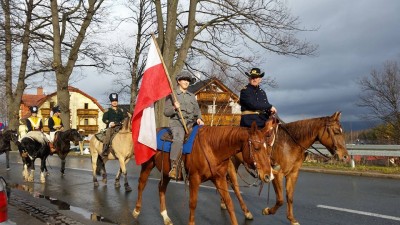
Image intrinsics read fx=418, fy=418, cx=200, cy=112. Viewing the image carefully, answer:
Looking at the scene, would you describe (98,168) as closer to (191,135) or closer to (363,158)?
(191,135)

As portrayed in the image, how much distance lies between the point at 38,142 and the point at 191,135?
9.69 meters

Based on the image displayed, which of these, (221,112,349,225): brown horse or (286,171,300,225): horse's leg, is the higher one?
(221,112,349,225): brown horse

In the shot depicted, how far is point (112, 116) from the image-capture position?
13.3 m

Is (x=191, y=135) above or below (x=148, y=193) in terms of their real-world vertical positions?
above

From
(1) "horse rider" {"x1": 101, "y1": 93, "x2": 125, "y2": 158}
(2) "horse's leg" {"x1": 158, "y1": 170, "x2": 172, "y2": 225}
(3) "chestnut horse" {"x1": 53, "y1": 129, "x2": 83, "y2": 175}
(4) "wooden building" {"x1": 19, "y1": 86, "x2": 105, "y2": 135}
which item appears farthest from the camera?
(4) "wooden building" {"x1": 19, "y1": 86, "x2": 105, "y2": 135}

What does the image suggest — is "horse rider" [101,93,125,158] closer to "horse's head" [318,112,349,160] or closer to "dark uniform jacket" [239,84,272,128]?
"dark uniform jacket" [239,84,272,128]

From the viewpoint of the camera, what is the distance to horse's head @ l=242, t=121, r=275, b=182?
5.41 m

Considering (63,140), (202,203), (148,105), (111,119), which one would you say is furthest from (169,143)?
(63,140)

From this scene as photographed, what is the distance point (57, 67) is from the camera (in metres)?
23.9

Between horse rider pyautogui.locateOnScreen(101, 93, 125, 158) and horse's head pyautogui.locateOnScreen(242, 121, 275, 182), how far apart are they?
779 cm

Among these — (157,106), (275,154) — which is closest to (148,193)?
(275,154)

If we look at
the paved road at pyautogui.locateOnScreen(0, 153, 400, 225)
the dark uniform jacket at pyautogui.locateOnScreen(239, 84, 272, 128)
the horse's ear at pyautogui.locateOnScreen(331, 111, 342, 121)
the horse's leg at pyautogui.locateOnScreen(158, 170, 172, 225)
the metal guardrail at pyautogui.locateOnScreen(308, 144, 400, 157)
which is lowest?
the paved road at pyautogui.locateOnScreen(0, 153, 400, 225)

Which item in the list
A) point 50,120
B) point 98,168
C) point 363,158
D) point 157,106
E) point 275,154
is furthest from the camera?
point 157,106

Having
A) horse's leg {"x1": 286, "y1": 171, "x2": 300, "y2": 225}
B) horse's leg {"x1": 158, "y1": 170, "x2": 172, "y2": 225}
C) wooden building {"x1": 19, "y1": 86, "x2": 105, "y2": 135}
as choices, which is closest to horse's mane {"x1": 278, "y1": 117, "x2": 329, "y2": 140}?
horse's leg {"x1": 286, "y1": 171, "x2": 300, "y2": 225}
